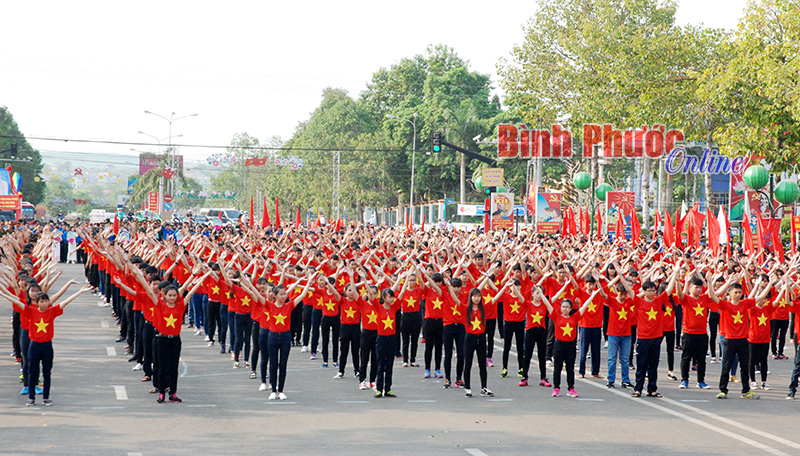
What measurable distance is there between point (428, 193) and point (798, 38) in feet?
180

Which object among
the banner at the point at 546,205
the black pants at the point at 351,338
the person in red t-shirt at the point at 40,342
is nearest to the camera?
the person in red t-shirt at the point at 40,342

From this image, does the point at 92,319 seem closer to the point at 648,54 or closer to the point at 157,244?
the point at 157,244

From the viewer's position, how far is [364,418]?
10609mm

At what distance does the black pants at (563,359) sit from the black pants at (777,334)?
5263mm

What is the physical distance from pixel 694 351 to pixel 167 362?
7228mm

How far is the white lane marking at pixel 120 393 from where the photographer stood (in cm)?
1155

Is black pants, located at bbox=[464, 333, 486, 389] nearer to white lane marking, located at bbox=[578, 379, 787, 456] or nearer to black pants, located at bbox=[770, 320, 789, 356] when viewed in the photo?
white lane marking, located at bbox=[578, 379, 787, 456]

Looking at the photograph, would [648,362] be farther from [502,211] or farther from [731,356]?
[502,211]

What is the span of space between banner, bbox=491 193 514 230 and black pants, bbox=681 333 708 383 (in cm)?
2330

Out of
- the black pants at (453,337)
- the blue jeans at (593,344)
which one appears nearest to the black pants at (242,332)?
the black pants at (453,337)

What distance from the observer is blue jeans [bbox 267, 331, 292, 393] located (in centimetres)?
1182

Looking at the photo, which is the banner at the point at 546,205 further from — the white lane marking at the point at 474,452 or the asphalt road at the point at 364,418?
the white lane marking at the point at 474,452

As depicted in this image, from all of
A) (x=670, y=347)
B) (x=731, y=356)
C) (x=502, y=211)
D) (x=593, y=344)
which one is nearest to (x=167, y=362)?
(x=593, y=344)

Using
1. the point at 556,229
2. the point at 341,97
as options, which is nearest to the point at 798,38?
the point at 556,229
